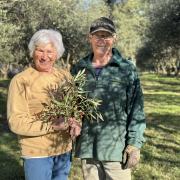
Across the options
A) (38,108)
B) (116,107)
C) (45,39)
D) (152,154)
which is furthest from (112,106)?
(152,154)

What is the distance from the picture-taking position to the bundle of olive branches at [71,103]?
466 cm

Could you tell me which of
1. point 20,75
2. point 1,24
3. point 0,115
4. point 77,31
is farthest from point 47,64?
point 77,31

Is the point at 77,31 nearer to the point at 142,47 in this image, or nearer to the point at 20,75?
the point at 20,75

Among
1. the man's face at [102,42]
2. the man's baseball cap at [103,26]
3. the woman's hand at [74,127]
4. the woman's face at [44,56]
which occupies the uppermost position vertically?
the man's baseball cap at [103,26]

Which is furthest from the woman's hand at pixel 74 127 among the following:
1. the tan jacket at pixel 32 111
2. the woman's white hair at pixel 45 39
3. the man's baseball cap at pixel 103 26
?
the man's baseball cap at pixel 103 26

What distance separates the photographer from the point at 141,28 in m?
53.4

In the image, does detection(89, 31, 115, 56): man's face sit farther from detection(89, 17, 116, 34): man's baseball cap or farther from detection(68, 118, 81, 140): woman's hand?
detection(68, 118, 81, 140): woman's hand

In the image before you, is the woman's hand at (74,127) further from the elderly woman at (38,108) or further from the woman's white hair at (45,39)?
the woman's white hair at (45,39)

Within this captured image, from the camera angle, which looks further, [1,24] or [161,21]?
[161,21]

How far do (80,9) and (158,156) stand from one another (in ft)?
58.5

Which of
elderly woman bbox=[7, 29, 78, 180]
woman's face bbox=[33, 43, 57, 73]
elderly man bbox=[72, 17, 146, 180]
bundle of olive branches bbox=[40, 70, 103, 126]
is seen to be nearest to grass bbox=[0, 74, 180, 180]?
elderly man bbox=[72, 17, 146, 180]

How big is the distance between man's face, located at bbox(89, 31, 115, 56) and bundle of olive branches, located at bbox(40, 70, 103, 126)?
28 cm

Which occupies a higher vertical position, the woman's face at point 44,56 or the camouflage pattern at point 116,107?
the woman's face at point 44,56

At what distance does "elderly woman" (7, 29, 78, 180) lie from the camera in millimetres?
4660
